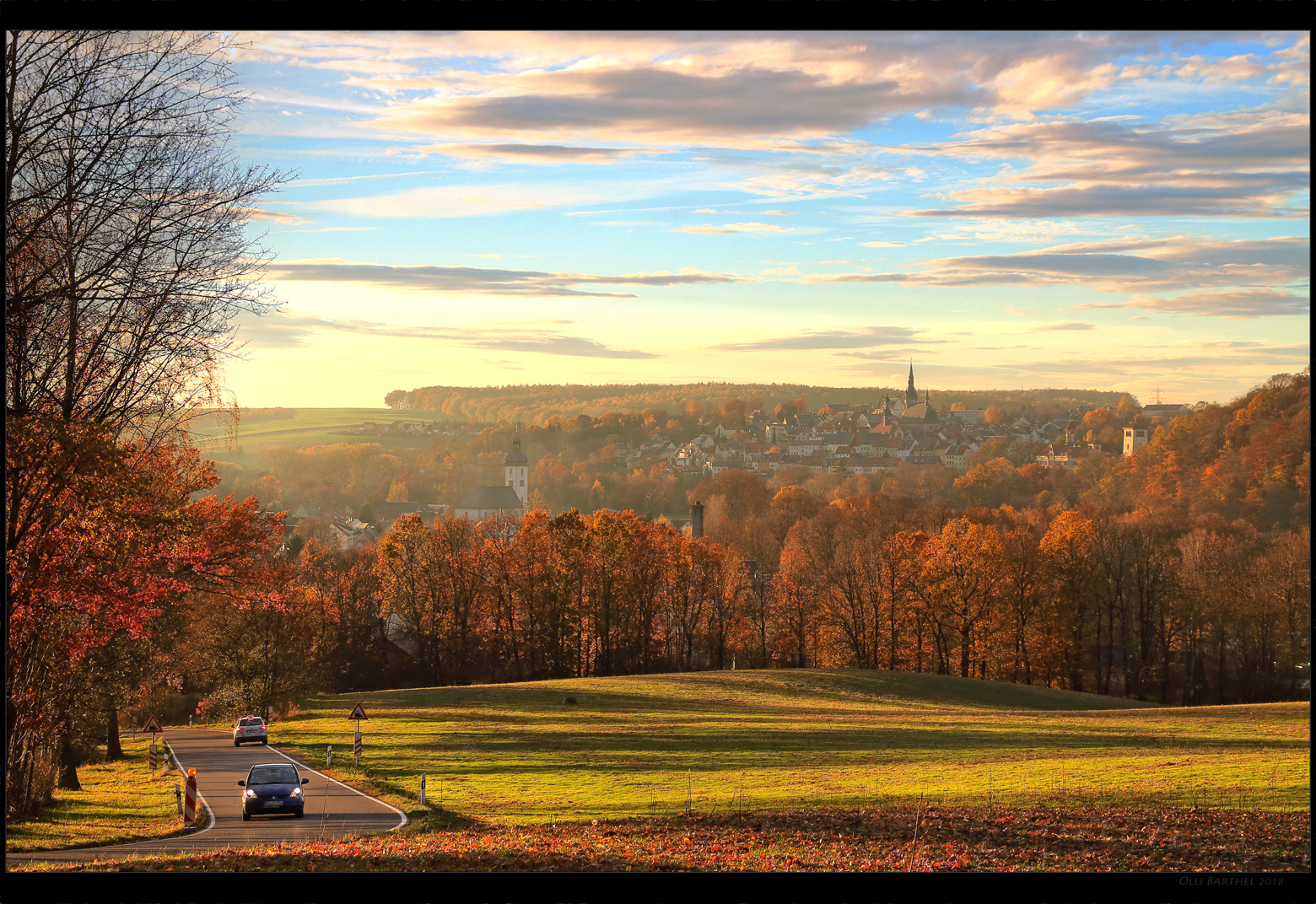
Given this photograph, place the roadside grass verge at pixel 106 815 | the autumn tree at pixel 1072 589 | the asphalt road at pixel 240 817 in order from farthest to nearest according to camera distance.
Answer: the autumn tree at pixel 1072 589 → the roadside grass verge at pixel 106 815 → the asphalt road at pixel 240 817

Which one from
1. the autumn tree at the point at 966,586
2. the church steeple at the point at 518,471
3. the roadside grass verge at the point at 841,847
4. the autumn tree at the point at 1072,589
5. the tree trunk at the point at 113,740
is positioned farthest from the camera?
the church steeple at the point at 518,471

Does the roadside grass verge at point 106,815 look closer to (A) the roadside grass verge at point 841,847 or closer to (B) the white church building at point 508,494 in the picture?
(A) the roadside grass verge at point 841,847

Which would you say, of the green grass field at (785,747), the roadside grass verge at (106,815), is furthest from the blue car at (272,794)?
the green grass field at (785,747)

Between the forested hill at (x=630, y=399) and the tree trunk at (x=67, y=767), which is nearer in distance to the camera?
the tree trunk at (x=67, y=767)

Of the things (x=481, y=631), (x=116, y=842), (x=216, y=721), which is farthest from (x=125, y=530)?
(x=481, y=631)

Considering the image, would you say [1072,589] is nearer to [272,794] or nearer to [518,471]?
[272,794]

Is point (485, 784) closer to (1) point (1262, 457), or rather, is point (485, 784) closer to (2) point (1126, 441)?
(1) point (1262, 457)
